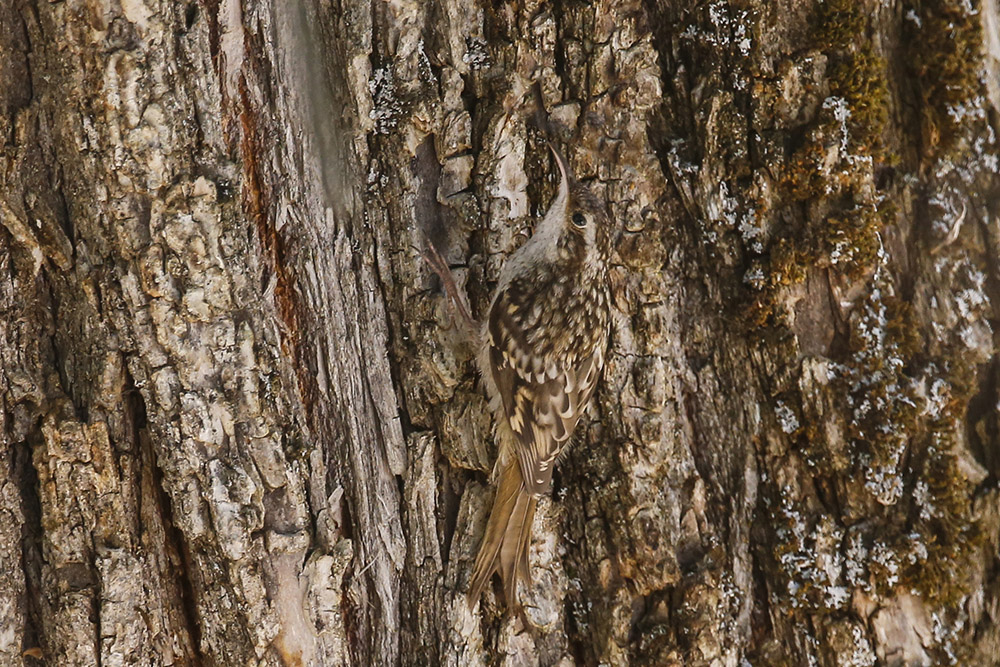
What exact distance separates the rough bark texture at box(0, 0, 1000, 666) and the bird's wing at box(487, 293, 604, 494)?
7 centimetres

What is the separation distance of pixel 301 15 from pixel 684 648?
77.3 inches

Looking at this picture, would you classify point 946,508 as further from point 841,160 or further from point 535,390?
point 535,390

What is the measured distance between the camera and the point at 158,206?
6.43 feet

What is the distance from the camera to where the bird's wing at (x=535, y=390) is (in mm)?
2162

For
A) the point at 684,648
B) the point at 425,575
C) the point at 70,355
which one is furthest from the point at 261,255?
the point at 684,648

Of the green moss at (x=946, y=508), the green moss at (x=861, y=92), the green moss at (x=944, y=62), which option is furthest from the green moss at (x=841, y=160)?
the green moss at (x=946, y=508)

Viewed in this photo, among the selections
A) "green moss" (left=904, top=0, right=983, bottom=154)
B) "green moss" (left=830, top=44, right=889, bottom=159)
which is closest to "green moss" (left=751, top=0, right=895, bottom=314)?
"green moss" (left=830, top=44, right=889, bottom=159)

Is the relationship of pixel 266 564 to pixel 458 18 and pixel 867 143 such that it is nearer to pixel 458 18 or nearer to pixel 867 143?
pixel 458 18

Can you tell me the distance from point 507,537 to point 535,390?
42cm

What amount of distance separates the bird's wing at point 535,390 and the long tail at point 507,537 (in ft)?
0.19

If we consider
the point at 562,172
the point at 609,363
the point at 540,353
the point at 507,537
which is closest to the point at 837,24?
the point at 562,172

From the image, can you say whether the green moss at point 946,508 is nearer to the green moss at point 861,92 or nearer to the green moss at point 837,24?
the green moss at point 861,92

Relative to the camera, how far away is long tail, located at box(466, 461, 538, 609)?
2170 mm

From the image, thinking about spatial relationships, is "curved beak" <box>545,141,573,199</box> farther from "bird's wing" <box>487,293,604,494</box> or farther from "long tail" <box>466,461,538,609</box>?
"long tail" <box>466,461,538,609</box>
